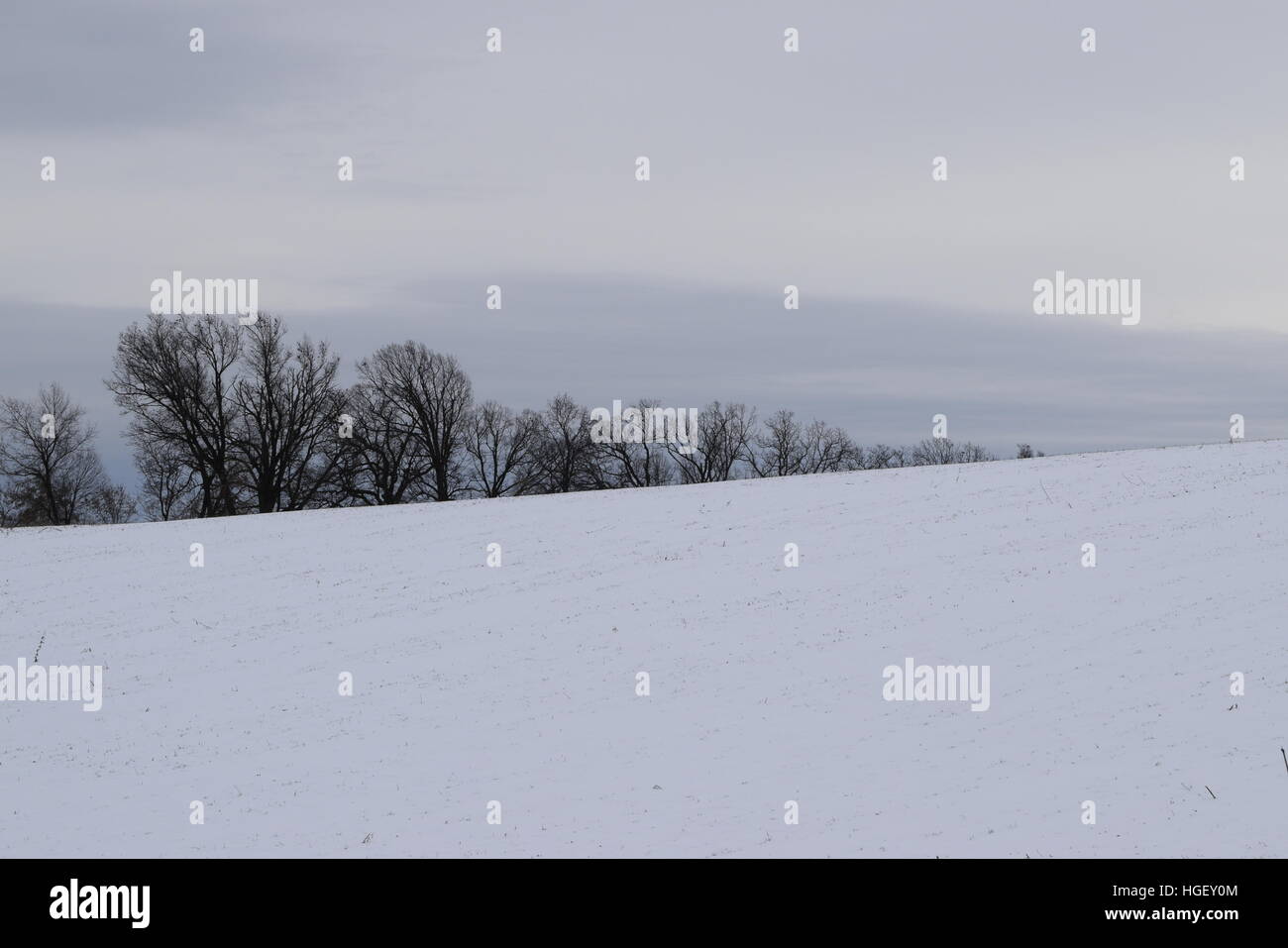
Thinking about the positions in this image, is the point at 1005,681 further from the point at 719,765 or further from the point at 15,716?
the point at 15,716

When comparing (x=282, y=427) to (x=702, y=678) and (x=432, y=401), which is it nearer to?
(x=432, y=401)

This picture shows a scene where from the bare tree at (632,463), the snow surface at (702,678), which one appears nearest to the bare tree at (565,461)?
the bare tree at (632,463)

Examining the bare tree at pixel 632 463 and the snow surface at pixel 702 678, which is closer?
the snow surface at pixel 702 678

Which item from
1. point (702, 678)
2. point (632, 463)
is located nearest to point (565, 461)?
point (632, 463)

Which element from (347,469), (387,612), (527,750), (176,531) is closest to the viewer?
(527,750)

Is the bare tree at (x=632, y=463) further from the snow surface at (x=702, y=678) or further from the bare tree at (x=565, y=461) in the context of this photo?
the snow surface at (x=702, y=678)

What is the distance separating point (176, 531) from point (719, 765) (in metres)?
22.3

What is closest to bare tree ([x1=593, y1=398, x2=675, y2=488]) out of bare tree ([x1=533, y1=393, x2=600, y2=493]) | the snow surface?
bare tree ([x1=533, y1=393, x2=600, y2=493])

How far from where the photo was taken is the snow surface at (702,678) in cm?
1309

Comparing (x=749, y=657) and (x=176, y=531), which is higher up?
(x=176, y=531)

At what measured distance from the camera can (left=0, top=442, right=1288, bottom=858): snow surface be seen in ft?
43.0

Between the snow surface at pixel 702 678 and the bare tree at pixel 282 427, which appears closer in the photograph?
the snow surface at pixel 702 678

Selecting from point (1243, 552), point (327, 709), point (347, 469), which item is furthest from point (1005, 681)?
point (347, 469)

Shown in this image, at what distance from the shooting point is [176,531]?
31844 millimetres
